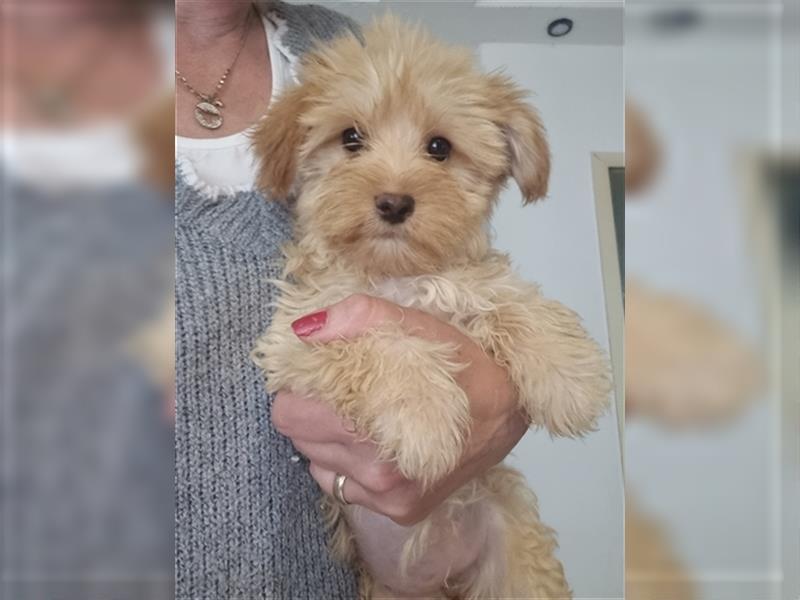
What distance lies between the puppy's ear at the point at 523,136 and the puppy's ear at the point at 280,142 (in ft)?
0.75

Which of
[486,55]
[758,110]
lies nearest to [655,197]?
[758,110]

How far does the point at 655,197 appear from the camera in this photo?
1.58 ft

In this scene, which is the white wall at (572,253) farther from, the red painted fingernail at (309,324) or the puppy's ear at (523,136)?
the red painted fingernail at (309,324)

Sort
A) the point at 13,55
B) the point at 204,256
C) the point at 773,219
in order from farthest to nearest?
the point at 204,256, the point at 773,219, the point at 13,55

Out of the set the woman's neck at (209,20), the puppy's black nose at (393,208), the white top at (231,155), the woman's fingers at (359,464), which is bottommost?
the woman's fingers at (359,464)

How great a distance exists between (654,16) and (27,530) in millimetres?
464

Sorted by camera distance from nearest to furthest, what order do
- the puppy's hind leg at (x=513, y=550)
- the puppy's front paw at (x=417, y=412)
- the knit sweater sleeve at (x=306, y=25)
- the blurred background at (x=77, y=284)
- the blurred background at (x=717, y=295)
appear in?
the blurred background at (x=77, y=284)
the blurred background at (x=717, y=295)
the puppy's front paw at (x=417, y=412)
the knit sweater sleeve at (x=306, y=25)
the puppy's hind leg at (x=513, y=550)

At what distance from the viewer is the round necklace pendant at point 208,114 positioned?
743 mm

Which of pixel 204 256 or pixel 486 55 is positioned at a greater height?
pixel 486 55

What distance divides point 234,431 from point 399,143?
1.22ft

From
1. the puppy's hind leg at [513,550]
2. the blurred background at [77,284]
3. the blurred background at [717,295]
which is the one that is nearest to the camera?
the blurred background at [77,284]

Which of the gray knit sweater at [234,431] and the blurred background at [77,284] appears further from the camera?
the gray knit sweater at [234,431]

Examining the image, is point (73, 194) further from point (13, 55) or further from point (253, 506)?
point (253, 506)

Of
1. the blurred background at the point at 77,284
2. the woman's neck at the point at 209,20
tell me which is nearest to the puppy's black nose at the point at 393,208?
the woman's neck at the point at 209,20
